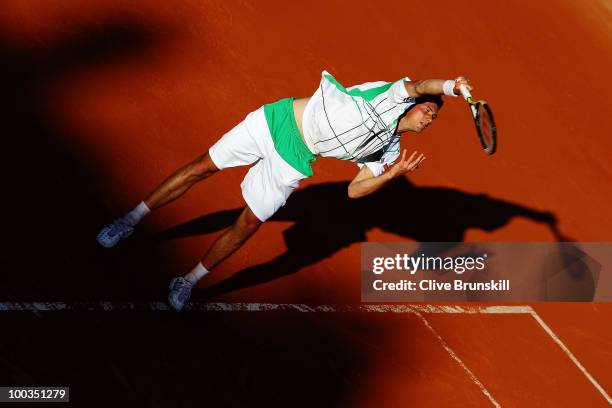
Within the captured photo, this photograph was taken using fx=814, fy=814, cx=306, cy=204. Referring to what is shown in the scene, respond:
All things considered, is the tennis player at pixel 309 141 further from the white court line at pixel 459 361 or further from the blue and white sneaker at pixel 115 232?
the white court line at pixel 459 361

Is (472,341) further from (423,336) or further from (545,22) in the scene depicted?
(545,22)

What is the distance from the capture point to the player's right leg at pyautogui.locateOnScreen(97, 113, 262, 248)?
5.65 m

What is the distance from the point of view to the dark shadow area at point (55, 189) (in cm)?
604

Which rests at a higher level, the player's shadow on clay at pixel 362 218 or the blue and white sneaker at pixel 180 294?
the player's shadow on clay at pixel 362 218

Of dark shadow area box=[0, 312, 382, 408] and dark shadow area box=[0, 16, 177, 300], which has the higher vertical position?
dark shadow area box=[0, 16, 177, 300]

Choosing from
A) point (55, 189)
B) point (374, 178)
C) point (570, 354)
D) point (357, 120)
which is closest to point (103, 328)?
point (55, 189)

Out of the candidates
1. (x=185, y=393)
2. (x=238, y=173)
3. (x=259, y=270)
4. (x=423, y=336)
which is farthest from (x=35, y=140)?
(x=423, y=336)

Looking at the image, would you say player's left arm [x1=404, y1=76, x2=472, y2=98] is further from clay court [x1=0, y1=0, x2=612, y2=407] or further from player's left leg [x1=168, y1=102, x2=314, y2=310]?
clay court [x1=0, y1=0, x2=612, y2=407]

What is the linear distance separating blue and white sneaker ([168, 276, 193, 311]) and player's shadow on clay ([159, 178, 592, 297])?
560mm

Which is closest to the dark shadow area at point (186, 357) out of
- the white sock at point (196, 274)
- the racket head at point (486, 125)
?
the white sock at point (196, 274)

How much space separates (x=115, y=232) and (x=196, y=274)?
2.44ft

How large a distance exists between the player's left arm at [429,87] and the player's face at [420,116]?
0.08m

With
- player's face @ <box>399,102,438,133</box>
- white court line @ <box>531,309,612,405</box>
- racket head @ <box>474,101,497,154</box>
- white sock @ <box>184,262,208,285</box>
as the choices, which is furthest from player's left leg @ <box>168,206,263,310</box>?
white court line @ <box>531,309,612,405</box>

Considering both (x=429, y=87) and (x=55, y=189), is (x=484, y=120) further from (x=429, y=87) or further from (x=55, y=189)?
(x=55, y=189)
